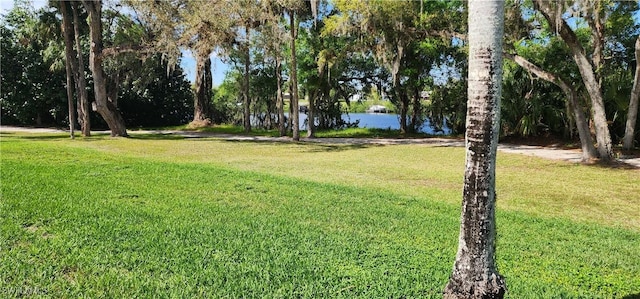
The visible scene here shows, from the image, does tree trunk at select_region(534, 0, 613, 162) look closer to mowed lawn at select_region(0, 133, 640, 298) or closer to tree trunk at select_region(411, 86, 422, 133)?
mowed lawn at select_region(0, 133, 640, 298)

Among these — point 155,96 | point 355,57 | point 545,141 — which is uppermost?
point 355,57

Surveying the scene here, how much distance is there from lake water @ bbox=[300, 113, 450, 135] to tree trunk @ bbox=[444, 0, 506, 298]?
64.7 ft

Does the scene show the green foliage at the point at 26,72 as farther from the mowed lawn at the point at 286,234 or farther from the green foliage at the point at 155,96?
the mowed lawn at the point at 286,234

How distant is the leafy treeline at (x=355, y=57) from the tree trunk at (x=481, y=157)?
349 inches

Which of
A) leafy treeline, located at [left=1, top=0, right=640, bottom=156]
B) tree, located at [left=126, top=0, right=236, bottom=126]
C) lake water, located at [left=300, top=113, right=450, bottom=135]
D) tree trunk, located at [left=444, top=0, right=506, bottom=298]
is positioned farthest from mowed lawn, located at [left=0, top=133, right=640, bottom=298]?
lake water, located at [left=300, top=113, right=450, bottom=135]

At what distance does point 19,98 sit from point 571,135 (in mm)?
27223

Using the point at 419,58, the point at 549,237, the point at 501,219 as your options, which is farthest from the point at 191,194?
the point at 419,58

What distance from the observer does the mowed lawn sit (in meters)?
3.21

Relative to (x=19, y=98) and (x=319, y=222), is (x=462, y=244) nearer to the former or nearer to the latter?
(x=319, y=222)

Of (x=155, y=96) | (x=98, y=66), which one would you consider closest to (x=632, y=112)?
(x=98, y=66)

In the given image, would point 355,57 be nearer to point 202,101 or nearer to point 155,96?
point 202,101

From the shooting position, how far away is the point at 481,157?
251 centimetres

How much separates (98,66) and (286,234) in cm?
1729

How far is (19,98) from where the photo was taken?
81.0ft
